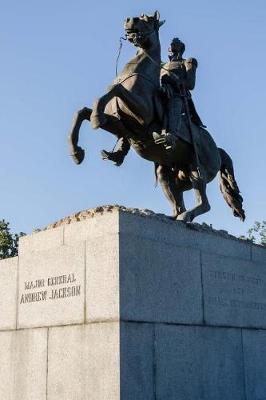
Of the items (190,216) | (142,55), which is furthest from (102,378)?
(142,55)

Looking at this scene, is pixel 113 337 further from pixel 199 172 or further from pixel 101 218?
pixel 199 172

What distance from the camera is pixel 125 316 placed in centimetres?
791

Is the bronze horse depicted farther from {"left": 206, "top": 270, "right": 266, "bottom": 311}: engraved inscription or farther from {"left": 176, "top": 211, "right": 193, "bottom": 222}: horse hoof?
{"left": 206, "top": 270, "right": 266, "bottom": 311}: engraved inscription

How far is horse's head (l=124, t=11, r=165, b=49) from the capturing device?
10.4 m

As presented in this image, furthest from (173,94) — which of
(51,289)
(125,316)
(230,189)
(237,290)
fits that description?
(125,316)

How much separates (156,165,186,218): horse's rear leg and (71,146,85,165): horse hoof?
214 cm

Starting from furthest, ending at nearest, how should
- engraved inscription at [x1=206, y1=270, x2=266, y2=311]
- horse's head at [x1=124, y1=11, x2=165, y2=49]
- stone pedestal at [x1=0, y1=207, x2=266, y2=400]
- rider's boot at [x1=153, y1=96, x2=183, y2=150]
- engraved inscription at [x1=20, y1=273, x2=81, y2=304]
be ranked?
horse's head at [x1=124, y1=11, x2=165, y2=49] < rider's boot at [x1=153, y1=96, x2=183, y2=150] < engraved inscription at [x1=206, y1=270, x2=266, y2=311] < engraved inscription at [x1=20, y1=273, x2=81, y2=304] < stone pedestal at [x1=0, y1=207, x2=266, y2=400]

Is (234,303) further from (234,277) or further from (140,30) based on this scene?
(140,30)

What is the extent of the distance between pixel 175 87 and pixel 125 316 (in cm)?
464

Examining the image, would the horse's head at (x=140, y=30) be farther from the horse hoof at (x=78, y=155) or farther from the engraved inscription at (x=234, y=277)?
the engraved inscription at (x=234, y=277)

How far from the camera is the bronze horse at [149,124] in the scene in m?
9.66

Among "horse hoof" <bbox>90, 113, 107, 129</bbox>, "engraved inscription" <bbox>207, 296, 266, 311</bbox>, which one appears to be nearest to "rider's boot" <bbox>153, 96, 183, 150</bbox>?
"horse hoof" <bbox>90, 113, 107, 129</bbox>

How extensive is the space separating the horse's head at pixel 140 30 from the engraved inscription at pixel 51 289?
4185mm

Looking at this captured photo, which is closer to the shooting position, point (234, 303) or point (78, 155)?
point (78, 155)
